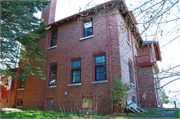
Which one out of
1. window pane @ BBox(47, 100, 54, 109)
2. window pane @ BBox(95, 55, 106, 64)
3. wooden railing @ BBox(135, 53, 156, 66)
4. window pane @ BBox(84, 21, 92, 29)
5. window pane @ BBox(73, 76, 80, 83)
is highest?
window pane @ BBox(84, 21, 92, 29)

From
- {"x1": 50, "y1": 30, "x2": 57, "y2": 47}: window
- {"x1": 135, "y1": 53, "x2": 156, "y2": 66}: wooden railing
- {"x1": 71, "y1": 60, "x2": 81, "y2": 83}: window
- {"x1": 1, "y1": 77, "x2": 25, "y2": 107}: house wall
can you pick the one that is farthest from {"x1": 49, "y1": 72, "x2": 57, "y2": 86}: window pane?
{"x1": 135, "y1": 53, "x2": 156, "y2": 66}: wooden railing

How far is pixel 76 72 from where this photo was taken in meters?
12.5

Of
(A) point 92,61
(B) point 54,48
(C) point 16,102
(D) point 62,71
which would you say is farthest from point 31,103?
(A) point 92,61

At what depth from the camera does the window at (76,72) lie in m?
12.3

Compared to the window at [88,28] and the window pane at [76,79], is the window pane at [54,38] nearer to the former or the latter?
the window at [88,28]

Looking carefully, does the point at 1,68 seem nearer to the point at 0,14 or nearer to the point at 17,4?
the point at 0,14

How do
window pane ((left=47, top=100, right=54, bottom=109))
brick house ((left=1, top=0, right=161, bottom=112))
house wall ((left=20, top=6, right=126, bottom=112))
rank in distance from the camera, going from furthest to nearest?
window pane ((left=47, top=100, right=54, bottom=109))
brick house ((left=1, top=0, right=161, bottom=112))
house wall ((left=20, top=6, right=126, bottom=112))

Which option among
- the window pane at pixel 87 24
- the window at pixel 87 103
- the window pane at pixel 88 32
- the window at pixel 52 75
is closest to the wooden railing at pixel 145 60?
the window pane at pixel 88 32

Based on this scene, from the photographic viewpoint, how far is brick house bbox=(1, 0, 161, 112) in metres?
10.7

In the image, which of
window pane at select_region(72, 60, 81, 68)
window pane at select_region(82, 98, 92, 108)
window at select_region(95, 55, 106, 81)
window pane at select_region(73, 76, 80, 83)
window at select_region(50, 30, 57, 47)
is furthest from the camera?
window at select_region(50, 30, 57, 47)

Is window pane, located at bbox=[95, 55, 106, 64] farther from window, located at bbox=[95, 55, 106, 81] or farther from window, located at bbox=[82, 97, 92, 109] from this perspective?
window, located at bbox=[82, 97, 92, 109]

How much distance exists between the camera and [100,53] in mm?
11500

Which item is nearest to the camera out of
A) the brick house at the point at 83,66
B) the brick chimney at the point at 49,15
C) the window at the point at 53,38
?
the brick house at the point at 83,66

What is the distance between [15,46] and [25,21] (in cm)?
193
